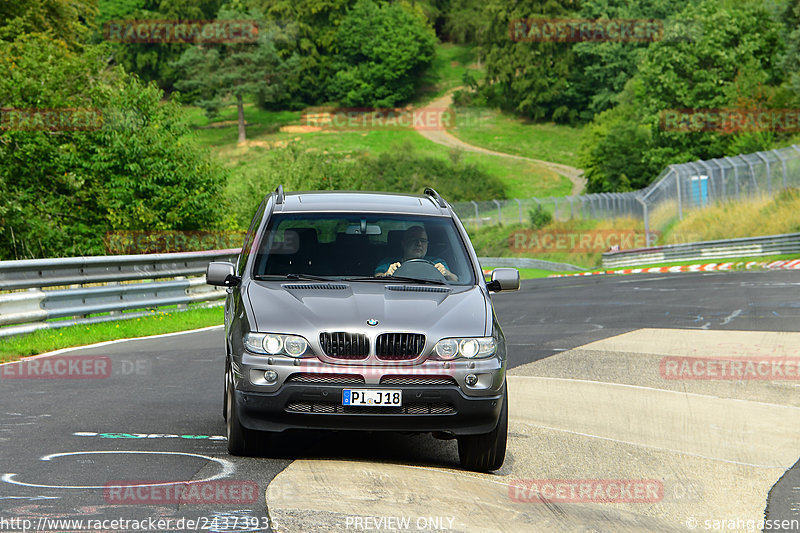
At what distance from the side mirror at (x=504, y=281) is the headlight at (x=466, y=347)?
1.10 meters

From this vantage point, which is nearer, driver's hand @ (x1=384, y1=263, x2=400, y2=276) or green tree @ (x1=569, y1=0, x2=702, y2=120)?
driver's hand @ (x1=384, y1=263, x2=400, y2=276)

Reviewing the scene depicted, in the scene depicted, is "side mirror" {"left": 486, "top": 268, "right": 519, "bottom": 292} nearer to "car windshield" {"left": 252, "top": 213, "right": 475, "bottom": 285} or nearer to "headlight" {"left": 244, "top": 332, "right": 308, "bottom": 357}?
"car windshield" {"left": 252, "top": 213, "right": 475, "bottom": 285}

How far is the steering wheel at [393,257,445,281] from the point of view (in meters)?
7.89

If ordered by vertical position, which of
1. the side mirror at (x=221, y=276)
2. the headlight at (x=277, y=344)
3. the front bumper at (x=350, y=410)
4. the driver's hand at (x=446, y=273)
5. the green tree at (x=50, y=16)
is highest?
the green tree at (x=50, y=16)

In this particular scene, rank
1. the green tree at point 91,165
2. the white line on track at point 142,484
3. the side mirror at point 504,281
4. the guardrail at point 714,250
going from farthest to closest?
the guardrail at point 714,250
the green tree at point 91,165
the side mirror at point 504,281
the white line on track at point 142,484

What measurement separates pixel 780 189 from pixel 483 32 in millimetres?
99813

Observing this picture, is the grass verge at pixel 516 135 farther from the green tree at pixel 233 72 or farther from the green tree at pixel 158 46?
the green tree at pixel 158 46

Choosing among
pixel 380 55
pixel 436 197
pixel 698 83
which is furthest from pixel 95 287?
pixel 380 55

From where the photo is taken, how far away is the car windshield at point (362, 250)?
26.0ft

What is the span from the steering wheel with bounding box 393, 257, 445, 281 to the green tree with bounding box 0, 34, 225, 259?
27.2m

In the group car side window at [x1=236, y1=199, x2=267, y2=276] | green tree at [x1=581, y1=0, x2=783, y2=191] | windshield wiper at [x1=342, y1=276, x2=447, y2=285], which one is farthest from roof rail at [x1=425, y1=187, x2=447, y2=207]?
green tree at [x1=581, y1=0, x2=783, y2=191]

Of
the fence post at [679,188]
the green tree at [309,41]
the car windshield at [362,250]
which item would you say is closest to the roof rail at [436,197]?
the car windshield at [362,250]

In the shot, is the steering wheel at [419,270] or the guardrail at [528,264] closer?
the steering wheel at [419,270]

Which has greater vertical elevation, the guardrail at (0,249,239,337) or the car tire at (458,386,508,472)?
the car tire at (458,386,508,472)
